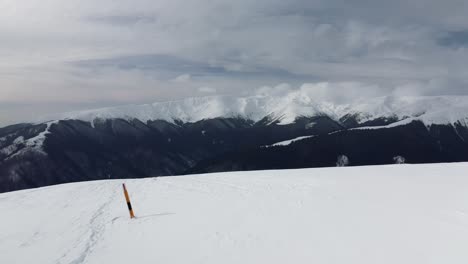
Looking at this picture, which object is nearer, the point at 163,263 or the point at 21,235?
the point at 163,263

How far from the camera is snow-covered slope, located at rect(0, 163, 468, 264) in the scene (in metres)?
8.22

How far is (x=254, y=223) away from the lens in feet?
34.6

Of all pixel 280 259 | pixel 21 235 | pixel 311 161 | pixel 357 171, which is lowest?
pixel 311 161

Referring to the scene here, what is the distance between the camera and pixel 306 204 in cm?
1254

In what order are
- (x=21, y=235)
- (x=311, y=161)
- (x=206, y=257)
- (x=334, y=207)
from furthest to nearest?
(x=311, y=161), (x=334, y=207), (x=21, y=235), (x=206, y=257)

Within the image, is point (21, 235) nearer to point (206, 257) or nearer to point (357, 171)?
point (206, 257)

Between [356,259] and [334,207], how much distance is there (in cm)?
444

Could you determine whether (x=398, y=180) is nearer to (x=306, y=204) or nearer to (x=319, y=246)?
(x=306, y=204)

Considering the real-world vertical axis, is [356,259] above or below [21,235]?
below

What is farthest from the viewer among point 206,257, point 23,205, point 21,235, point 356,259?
point 23,205

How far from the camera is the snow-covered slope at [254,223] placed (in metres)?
Answer: 8.22

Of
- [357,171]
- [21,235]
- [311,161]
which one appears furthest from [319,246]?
[311,161]

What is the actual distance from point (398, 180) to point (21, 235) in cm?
1481

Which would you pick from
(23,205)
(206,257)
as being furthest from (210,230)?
(23,205)
